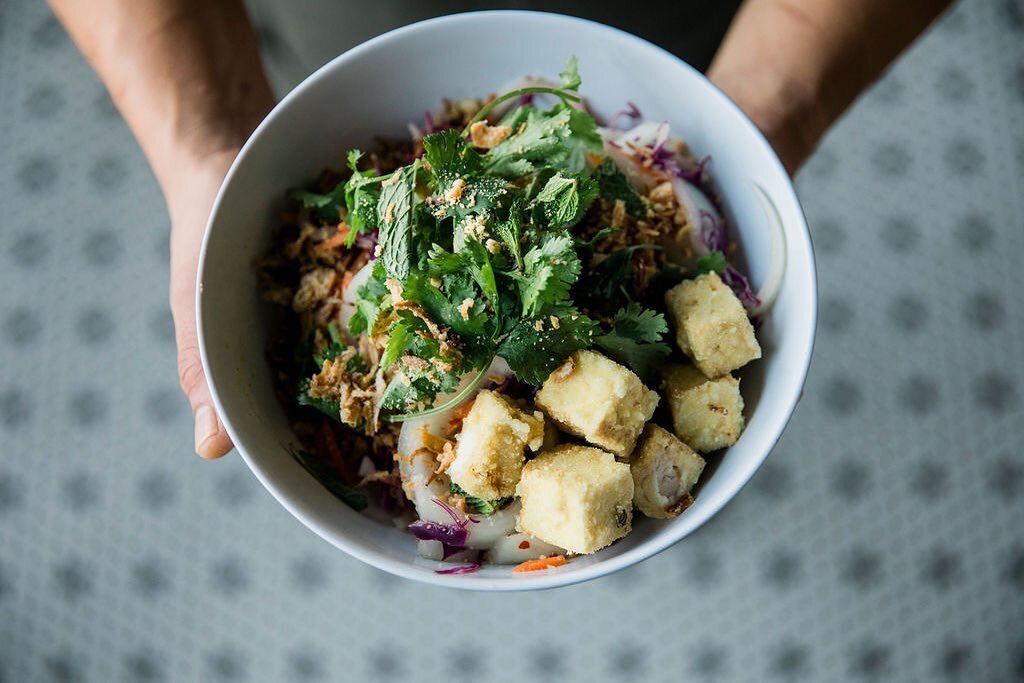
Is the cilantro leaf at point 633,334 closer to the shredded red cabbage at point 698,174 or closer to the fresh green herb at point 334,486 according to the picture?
the shredded red cabbage at point 698,174

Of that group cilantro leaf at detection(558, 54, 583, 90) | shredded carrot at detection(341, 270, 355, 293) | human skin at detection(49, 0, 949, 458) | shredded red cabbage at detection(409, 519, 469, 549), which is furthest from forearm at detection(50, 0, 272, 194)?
shredded red cabbage at detection(409, 519, 469, 549)

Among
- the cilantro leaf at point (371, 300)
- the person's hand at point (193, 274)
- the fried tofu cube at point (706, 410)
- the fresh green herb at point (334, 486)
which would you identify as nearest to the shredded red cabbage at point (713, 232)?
the fried tofu cube at point (706, 410)

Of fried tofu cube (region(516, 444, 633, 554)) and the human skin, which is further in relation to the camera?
the human skin

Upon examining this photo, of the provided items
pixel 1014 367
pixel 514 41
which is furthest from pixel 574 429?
pixel 1014 367

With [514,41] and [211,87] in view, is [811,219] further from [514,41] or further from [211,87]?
[211,87]

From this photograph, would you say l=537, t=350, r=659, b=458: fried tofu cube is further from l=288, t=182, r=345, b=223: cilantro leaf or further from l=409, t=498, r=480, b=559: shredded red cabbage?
l=288, t=182, r=345, b=223: cilantro leaf

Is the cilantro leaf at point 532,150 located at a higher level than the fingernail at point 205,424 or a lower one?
higher

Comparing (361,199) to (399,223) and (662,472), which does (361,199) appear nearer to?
(399,223)
